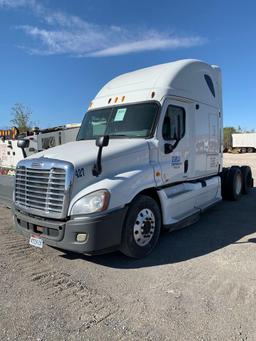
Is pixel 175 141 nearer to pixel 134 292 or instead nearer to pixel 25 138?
pixel 134 292

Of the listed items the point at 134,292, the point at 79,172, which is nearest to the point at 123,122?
the point at 79,172

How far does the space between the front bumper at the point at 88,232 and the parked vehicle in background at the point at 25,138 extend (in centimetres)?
422

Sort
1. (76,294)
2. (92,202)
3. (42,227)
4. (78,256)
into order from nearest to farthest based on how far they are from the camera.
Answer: (76,294) → (92,202) → (42,227) → (78,256)

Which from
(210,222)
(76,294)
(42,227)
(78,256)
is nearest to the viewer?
(76,294)

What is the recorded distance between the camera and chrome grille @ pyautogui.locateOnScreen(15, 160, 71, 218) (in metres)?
4.77

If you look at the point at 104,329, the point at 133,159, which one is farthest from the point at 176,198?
the point at 104,329

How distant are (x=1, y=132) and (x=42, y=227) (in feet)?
22.4

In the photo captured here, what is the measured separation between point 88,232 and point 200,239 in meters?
2.57

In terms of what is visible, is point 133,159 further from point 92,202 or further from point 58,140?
point 58,140

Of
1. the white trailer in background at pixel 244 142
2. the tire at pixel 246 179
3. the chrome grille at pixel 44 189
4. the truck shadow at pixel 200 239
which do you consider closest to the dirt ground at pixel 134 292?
the truck shadow at pixel 200 239

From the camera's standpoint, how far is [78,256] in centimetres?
543

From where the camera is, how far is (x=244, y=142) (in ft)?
177

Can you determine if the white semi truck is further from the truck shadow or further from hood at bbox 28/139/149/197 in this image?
the truck shadow

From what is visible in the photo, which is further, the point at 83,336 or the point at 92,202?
the point at 92,202
